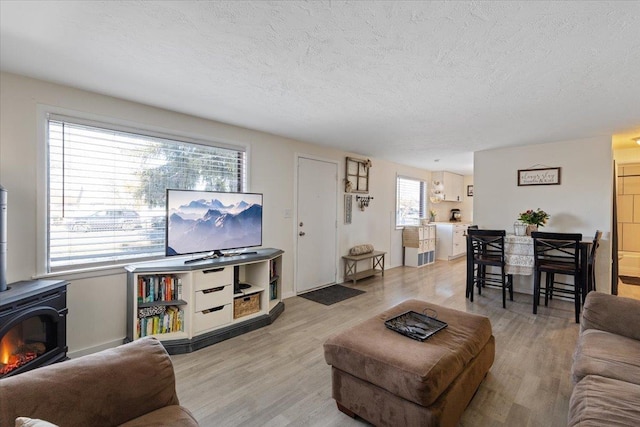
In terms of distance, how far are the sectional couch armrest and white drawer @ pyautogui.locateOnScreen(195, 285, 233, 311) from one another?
9.75 ft

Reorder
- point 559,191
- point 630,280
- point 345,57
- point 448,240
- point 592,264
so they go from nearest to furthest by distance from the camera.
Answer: point 345,57, point 592,264, point 559,191, point 630,280, point 448,240

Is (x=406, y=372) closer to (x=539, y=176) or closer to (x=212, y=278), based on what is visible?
(x=212, y=278)

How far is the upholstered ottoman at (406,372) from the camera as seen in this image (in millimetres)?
1502

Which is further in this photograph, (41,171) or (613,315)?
(41,171)

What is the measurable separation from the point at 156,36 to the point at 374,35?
1.28 meters

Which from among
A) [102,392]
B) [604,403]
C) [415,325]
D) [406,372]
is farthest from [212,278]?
[604,403]

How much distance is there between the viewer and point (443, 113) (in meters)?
3.05

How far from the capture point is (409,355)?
5.32 feet

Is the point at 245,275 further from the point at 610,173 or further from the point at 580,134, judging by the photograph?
the point at 610,173

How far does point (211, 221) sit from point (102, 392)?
6.63ft

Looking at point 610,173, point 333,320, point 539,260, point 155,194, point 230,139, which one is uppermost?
point 230,139

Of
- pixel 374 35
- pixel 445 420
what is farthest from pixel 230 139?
pixel 445 420

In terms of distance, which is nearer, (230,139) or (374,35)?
(374,35)

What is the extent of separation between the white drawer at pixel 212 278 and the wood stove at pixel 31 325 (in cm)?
95
